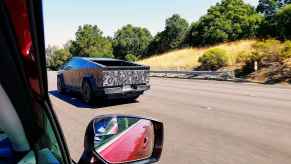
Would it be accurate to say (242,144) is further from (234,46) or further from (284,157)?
(234,46)

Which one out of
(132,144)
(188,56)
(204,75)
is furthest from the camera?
(188,56)

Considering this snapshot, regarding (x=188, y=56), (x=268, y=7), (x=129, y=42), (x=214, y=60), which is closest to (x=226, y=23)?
(x=268, y=7)

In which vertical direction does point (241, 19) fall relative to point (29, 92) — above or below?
above

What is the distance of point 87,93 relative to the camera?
13.5m

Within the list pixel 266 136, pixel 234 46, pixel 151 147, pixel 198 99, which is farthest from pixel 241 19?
pixel 151 147

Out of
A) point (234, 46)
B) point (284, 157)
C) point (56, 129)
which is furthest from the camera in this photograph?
point (234, 46)

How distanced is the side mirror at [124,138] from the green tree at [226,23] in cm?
5796

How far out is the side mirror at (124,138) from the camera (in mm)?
2078

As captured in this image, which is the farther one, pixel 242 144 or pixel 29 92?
pixel 242 144

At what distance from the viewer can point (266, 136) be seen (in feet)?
26.9

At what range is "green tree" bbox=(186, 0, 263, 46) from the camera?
61.3 meters

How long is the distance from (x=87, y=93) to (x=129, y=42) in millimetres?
92780

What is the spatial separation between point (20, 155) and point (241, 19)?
63.5 meters

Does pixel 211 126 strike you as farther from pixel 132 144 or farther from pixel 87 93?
pixel 132 144
